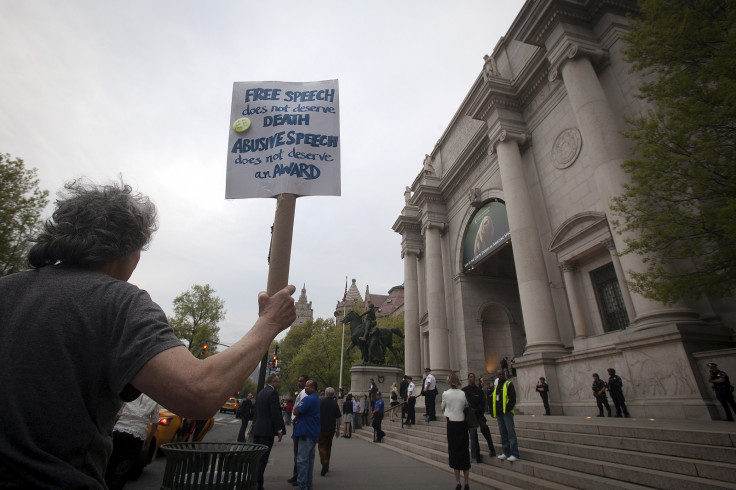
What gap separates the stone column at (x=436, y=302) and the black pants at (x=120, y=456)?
1944cm

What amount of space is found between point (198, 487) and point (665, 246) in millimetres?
9421

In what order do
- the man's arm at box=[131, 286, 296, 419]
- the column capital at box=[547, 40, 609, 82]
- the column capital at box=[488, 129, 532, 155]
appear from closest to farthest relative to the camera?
1. the man's arm at box=[131, 286, 296, 419]
2. the column capital at box=[547, 40, 609, 82]
3. the column capital at box=[488, 129, 532, 155]

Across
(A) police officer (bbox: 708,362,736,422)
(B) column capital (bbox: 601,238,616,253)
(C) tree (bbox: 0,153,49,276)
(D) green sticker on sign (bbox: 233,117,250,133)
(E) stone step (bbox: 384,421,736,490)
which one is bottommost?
(E) stone step (bbox: 384,421,736,490)

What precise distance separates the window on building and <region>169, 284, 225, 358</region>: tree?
145 ft

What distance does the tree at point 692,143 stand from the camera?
7184 mm

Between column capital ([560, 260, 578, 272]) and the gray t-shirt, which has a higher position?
column capital ([560, 260, 578, 272])

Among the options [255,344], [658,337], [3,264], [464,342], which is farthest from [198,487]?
[3,264]

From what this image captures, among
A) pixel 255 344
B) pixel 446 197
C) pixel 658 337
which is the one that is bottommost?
pixel 255 344

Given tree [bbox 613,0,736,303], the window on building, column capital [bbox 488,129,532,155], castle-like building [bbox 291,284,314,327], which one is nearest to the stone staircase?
tree [bbox 613,0,736,303]

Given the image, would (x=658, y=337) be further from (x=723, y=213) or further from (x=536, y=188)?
(x=536, y=188)

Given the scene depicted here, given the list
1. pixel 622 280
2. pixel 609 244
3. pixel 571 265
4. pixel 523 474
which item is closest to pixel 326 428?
pixel 523 474

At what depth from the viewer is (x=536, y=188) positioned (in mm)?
17172

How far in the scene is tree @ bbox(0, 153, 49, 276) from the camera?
17781mm

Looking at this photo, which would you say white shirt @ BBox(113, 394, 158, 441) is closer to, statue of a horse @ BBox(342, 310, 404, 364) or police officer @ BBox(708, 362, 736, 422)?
police officer @ BBox(708, 362, 736, 422)
